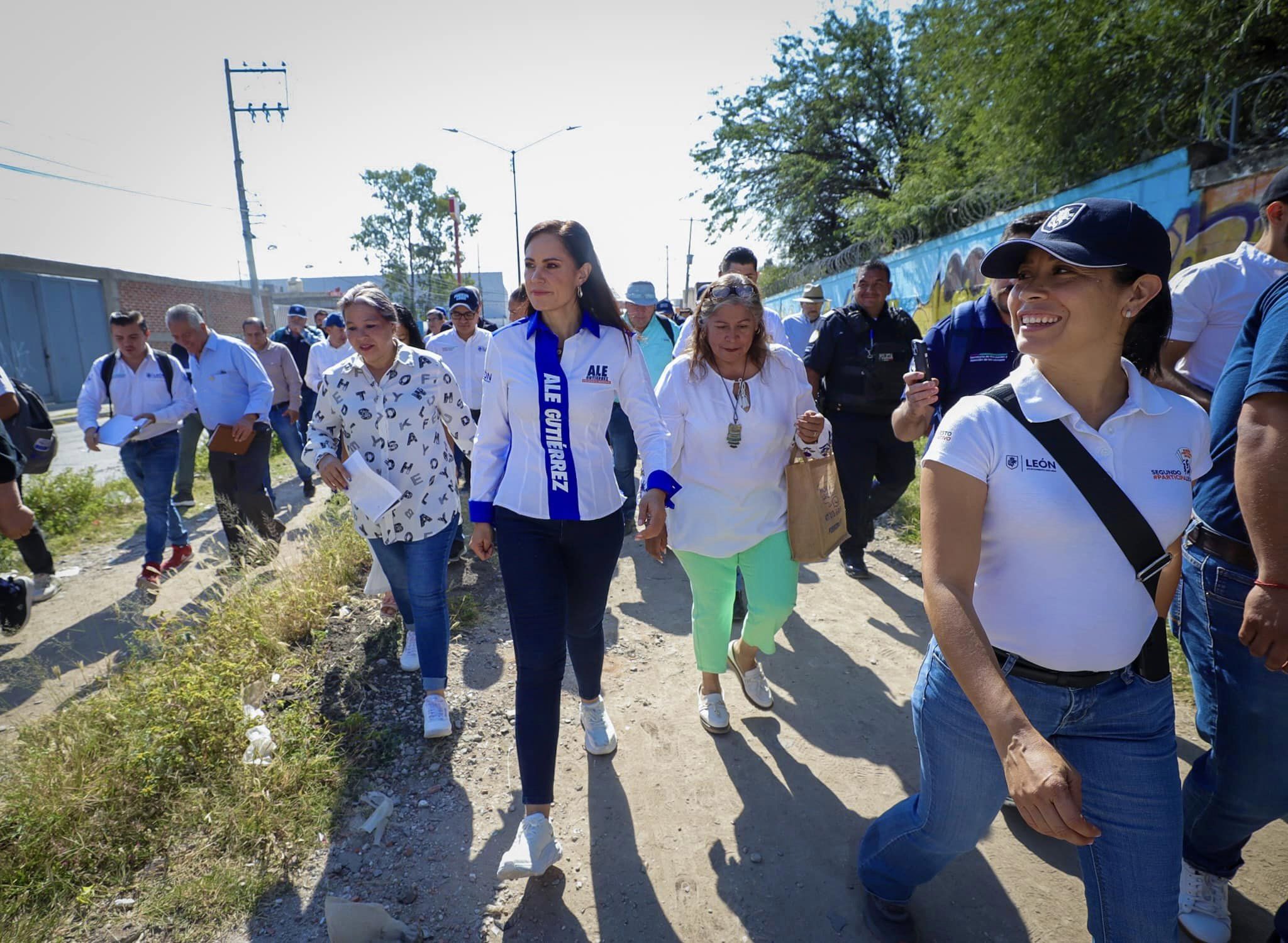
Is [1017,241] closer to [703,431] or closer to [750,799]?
[703,431]

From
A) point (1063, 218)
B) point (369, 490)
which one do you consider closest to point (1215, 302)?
point (1063, 218)

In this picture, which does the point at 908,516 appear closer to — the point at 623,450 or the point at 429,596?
the point at 623,450

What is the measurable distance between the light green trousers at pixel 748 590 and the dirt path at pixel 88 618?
3.29 m

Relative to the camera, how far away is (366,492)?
125 inches

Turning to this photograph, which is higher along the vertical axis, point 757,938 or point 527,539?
point 527,539

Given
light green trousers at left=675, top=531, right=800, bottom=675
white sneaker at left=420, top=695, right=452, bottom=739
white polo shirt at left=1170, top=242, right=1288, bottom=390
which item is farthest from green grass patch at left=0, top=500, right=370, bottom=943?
white polo shirt at left=1170, top=242, right=1288, bottom=390

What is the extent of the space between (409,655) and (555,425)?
206 cm

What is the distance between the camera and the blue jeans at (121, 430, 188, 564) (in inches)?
207

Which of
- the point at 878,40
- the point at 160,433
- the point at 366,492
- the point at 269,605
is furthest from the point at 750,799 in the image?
the point at 878,40

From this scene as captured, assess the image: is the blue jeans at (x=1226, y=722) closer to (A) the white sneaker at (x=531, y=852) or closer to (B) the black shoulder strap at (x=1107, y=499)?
(B) the black shoulder strap at (x=1107, y=499)

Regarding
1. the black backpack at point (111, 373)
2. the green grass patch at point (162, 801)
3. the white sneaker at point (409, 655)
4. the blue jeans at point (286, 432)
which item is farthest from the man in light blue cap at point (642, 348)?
the blue jeans at point (286, 432)

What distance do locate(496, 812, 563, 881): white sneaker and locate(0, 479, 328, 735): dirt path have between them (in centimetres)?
280

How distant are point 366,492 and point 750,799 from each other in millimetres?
2277

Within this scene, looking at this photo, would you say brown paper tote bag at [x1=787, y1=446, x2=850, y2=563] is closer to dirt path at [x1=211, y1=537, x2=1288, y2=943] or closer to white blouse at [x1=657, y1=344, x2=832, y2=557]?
white blouse at [x1=657, y1=344, x2=832, y2=557]
